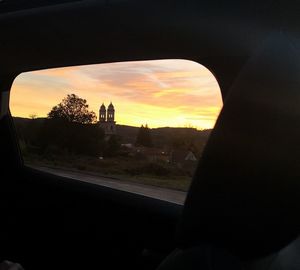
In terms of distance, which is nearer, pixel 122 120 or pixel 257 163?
pixel 257 163

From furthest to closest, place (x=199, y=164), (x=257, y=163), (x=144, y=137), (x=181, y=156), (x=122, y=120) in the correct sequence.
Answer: (x=122, y=120)
(x=144, y=137)
(x=181, y=156)
(x=199, y=164)
(x=257, y=163)

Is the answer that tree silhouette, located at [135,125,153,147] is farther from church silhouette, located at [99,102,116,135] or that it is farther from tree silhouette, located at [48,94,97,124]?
tree silhouette, located at [48,94,97,124]

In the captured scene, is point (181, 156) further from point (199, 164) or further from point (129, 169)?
point (199, 164)

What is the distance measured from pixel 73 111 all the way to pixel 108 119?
26 centimetres

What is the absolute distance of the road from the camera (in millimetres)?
2467

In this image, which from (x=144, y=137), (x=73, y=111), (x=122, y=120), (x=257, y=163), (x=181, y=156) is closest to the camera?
(x=257, y=163)

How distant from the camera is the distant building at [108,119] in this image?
2676 millimetres

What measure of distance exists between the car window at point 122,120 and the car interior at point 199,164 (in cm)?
7

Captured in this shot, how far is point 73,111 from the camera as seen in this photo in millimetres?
2846

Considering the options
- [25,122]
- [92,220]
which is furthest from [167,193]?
[25,122]

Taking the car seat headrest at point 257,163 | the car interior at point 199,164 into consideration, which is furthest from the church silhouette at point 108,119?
the car seat headrest at point 257,163

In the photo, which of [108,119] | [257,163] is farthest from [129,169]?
[257,163]

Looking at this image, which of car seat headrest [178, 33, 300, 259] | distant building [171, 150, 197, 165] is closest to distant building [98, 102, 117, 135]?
distant building [171, 150, 197, 165]

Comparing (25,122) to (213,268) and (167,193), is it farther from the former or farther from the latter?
(213,268)
